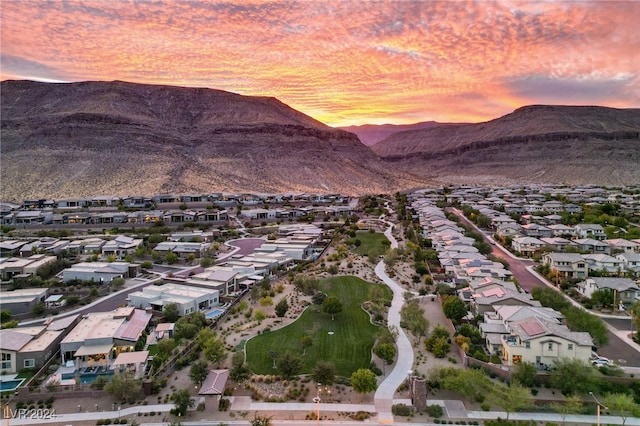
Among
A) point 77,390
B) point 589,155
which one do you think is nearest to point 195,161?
point 77,390

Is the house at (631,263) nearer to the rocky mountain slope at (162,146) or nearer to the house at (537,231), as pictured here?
the house at (537,231)

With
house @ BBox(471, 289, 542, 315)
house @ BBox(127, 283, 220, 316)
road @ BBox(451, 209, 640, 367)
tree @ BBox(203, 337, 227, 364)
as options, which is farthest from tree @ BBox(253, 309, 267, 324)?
road @ BBox(451, 209, 640, 367)

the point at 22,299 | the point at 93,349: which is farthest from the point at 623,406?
Answer: the point at 22,299

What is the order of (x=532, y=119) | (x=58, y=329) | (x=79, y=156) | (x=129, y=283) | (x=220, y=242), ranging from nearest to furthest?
(x=58, y=329) < (x=129, y=283) < (x=220, y=242) < (x=79, y=156) < (x=532, y=119)

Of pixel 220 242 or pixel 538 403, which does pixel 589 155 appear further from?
pixel 538 403

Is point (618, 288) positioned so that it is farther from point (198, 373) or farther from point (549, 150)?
point (549, 150)

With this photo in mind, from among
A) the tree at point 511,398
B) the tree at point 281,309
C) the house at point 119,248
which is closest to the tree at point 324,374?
the tree at point 511,398
